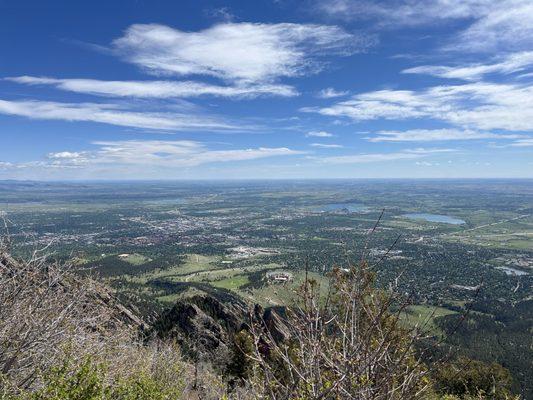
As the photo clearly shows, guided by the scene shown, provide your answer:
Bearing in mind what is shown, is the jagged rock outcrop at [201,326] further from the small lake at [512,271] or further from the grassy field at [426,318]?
the small lake at [512,271]

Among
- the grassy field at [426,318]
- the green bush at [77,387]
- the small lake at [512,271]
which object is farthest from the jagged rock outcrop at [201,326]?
the small lake at [512,271]

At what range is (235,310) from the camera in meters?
66.6

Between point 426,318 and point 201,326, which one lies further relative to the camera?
point 201,326

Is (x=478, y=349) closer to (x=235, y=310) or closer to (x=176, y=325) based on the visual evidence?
(x=235, y=310)

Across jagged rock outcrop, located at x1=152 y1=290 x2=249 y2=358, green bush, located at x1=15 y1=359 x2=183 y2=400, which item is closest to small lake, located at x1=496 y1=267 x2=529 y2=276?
jagged rock outcrop, located at x1=152 y1=290 x2=249 y2=358

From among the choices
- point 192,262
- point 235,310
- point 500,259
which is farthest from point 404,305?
point 500,259

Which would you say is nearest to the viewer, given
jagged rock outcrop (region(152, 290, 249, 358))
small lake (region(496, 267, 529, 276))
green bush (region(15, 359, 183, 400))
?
green bush (region(15, 359, 183, 400))

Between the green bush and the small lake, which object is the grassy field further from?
the small lake

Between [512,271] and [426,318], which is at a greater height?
[426,318]

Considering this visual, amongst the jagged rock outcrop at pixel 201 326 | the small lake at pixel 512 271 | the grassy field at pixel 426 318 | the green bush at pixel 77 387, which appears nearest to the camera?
the grassy field at pixel 426 318

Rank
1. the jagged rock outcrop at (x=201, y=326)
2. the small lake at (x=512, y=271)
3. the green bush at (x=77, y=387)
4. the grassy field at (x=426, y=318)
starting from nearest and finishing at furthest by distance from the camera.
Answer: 1. the grassy field at (x=426, y=318)
2. the green bush at (x=77, y=387)
3. the jagged rock outcrop at (x=201, y=326)
4. the small lake at (x=512, y=271)

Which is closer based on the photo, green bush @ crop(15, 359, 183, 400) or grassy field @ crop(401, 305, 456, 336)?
grassy field @ crop(401, 305, 456, 336)

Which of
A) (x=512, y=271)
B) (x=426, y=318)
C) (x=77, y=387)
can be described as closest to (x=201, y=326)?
(x=426, y=318)

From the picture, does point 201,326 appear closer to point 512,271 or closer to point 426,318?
point 426,318
